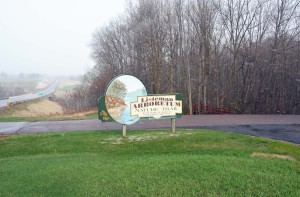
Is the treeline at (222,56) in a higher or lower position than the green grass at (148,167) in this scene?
higher

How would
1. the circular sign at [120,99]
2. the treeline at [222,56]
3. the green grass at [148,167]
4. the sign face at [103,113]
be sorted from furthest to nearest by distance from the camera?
1. the treeline at [222,56]
2. the sign face at [103,113]
3. the circular sign at [120,99]
4. the green grass at [148,167]

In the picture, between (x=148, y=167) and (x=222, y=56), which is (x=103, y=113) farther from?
(x=222, y=56)

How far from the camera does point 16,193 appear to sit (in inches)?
180

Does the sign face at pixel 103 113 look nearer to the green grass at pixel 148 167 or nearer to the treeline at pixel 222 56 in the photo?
the green grass at pixel 148 167

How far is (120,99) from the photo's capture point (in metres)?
9.09

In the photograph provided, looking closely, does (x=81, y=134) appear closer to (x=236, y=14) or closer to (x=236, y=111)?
(x=236, y=111)

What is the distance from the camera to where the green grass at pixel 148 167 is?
457 cm

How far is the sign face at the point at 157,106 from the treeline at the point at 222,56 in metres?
11.1

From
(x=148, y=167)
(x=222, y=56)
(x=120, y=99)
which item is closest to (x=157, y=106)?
(x=120, y=99)

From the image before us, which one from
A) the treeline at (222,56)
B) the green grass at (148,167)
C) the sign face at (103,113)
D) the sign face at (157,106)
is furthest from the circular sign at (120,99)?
the treeline at (222,56)

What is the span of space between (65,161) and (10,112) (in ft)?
72.4

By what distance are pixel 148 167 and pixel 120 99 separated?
12.8 feet

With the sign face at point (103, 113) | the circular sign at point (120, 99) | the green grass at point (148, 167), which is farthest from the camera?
the sign face at point (103, 113)

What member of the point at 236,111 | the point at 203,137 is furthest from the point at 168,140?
the point at 236,111
